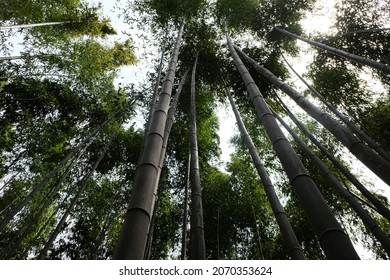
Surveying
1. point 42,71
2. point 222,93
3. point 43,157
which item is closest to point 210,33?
point 222,93

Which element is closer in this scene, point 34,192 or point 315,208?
point 315,208

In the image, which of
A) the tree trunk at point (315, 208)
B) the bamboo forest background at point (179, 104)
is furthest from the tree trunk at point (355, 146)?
the bamboo forest background at point (179, 104)

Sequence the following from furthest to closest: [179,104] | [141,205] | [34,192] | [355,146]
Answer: [179,104] < [34,192] < [355,146] < [141,205]

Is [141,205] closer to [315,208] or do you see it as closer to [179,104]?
[315,208]

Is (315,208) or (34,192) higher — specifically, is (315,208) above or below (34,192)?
below

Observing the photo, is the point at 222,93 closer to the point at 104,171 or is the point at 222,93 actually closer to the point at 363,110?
the point at 363,110

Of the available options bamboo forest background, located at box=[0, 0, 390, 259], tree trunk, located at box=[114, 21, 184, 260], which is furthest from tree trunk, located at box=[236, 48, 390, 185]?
bamboo forest background, located at box=[0, 0, 390, 259]

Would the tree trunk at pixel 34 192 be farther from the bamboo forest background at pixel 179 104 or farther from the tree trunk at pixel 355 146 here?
the tree trunk at pixel 355 146

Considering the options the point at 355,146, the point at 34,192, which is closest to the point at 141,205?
the point at 355,146

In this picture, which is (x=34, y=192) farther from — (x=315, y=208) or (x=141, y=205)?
(x=315, y=208)

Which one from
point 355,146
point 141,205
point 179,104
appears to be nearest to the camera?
point 141,205

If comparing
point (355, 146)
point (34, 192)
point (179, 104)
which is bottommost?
point (355, 146)

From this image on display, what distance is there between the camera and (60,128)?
6.91 m

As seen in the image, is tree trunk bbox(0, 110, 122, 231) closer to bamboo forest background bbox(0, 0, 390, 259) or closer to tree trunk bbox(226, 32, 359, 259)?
bamboo forest background bbox(0, 0, 390, 259)
